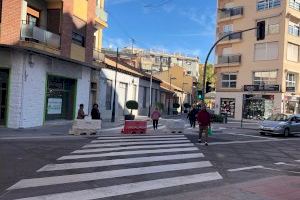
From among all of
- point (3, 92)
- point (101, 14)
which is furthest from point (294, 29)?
point (3, 92)

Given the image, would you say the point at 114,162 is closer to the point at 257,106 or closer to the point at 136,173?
the point at 136,173

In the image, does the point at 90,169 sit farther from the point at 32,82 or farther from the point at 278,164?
the point at 32,82

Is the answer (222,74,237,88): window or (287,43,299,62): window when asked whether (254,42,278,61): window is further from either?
(222,74,237,88): window

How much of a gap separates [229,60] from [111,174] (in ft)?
153

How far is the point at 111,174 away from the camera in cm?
1050

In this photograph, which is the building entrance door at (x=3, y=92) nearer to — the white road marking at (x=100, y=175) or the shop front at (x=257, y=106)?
the white road marking at (x=100, y=175)

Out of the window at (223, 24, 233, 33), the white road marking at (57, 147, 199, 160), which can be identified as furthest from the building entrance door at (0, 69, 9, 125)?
the window at (223, 24, 233, 33)

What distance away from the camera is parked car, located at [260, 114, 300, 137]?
29.3 m

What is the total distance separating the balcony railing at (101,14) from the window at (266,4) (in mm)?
23406

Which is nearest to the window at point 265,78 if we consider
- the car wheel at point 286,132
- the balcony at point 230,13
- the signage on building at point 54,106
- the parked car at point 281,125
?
the balcony at point 230,13

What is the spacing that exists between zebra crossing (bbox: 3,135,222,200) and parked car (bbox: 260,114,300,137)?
14697 millimetres

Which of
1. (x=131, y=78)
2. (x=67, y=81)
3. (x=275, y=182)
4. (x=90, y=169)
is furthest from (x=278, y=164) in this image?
(x=131, y=78)

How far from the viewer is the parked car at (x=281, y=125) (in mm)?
29344

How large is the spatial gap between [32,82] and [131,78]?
21.3m
